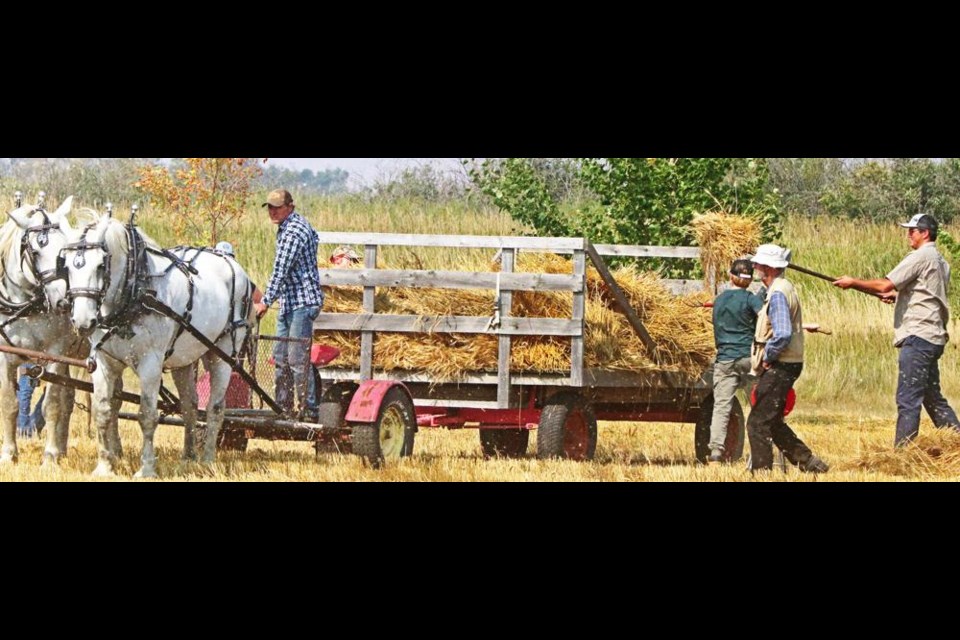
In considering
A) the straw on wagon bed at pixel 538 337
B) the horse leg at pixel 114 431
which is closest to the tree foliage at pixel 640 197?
the straw on wagon bed at pixel 538 337

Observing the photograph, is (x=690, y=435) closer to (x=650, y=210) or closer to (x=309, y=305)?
(x=650, y=210)

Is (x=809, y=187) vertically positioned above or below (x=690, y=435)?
above

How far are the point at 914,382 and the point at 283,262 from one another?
5157 mm

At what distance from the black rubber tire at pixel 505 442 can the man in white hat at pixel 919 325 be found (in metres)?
3.73

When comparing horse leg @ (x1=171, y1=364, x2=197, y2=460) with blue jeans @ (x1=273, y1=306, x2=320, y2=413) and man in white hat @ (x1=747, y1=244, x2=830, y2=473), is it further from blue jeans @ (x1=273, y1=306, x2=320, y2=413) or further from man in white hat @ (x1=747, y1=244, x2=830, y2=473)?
man in white hat @ (x1=747, y1=244, x2=830, y2=473)

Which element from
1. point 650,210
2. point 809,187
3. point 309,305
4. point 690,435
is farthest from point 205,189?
point 809,187

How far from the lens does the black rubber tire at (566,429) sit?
1248 cm

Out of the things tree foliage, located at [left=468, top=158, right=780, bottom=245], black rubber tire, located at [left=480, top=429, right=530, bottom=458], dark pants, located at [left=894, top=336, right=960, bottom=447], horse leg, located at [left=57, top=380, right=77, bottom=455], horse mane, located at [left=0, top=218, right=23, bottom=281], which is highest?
tree foliage, located at [left=468, top=158, right=780, bottom=245]

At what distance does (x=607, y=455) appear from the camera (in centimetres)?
1389

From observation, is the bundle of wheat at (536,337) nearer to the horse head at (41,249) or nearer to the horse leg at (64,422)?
the horse leg at (64,422)

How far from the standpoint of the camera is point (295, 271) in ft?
38.8

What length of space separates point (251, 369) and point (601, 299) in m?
3.12

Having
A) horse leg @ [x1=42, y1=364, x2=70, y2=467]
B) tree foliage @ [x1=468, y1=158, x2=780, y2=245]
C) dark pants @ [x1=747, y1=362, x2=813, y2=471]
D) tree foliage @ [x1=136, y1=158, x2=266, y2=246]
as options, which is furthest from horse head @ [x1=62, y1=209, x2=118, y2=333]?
tree foliage @ [x1=136, y1=158, x2=266, y2=246]

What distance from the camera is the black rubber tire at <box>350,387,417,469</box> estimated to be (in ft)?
37.7
